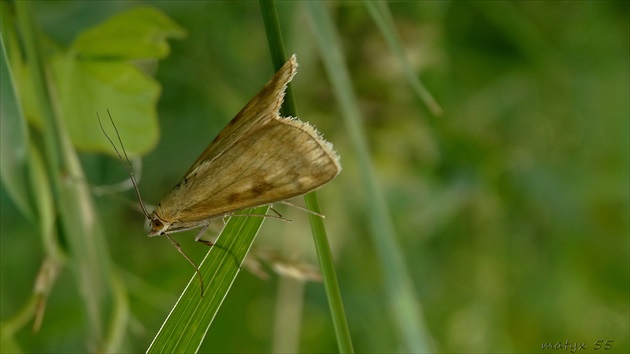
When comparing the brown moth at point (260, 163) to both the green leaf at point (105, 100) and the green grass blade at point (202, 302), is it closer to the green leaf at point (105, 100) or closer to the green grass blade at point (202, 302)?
the green grass blade at point (202, 302)

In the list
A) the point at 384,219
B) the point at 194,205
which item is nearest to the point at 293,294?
the point at 384,219

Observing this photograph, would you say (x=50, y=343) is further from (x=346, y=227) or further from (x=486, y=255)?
(x=486, y=255)

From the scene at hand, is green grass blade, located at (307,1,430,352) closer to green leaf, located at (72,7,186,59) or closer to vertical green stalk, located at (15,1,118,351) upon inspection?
green leaf, located at (72,7,186,59)

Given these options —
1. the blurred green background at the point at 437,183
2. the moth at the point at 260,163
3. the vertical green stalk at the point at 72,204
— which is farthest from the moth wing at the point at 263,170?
the blurred green background at the point at 437,183

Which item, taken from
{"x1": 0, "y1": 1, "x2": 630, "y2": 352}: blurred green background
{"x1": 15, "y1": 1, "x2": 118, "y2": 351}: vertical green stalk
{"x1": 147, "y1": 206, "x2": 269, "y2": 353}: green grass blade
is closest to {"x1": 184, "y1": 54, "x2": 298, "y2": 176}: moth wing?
{"x1": 147, "y1": 206, "x2": 269, "y2": 353}: green grass blade

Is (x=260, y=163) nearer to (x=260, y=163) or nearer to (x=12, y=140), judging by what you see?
(x=260, y=163)

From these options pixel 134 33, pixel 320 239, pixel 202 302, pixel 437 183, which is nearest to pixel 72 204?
pixel 134 33

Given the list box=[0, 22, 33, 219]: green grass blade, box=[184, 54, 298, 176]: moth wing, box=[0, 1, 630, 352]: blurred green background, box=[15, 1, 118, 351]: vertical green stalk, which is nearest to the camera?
box=[184, 54, 298, 176]: moth wing
